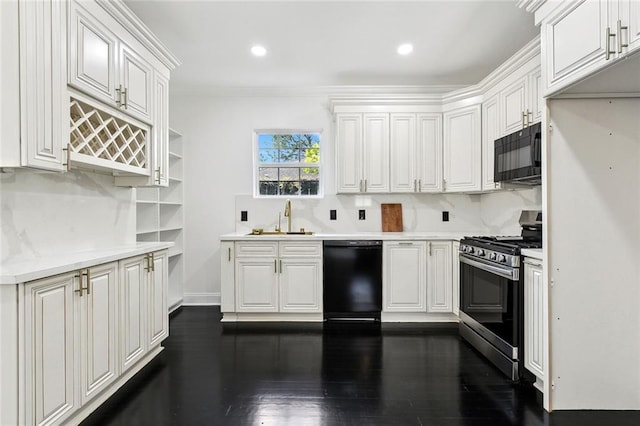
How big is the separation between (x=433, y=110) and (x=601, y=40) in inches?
91.6

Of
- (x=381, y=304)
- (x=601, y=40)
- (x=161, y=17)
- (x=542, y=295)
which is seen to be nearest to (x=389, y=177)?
(x=381, y=304)

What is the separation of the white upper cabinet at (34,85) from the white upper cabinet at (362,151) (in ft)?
8.72

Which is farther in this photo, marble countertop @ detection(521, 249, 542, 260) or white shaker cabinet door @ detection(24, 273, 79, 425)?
marble countertop @ detection(521, 249, 542, 260)

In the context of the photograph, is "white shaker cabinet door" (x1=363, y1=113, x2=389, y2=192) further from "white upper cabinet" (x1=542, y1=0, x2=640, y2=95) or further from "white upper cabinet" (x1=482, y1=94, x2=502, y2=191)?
"white upper cabinet" (x1=542, y1=0, x2=640, y2=95)

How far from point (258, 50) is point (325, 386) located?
2.98 metres

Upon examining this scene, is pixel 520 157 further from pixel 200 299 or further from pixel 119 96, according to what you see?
pixel 200 299

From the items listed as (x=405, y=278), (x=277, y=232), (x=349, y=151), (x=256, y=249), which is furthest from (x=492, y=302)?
(x=277, y=232)

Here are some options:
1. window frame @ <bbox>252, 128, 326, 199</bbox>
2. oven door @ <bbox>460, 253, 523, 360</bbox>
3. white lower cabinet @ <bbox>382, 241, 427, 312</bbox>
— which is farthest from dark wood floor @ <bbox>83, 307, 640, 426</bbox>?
window frame @ <bbox>252, 128, 326, 199</bbox>

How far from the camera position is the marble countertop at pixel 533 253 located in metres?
2.18

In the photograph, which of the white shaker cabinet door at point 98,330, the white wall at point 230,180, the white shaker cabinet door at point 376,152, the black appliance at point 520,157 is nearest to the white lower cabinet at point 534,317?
the black appliance at point 520,157

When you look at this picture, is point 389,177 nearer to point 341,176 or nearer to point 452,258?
point 341,176

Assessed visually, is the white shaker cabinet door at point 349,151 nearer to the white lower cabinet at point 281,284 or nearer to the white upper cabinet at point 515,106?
the white lower cabinet at point 281,284

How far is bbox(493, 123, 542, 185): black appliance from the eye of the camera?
2367 millimetres

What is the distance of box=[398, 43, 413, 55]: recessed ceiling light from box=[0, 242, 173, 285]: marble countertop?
2877 mm
